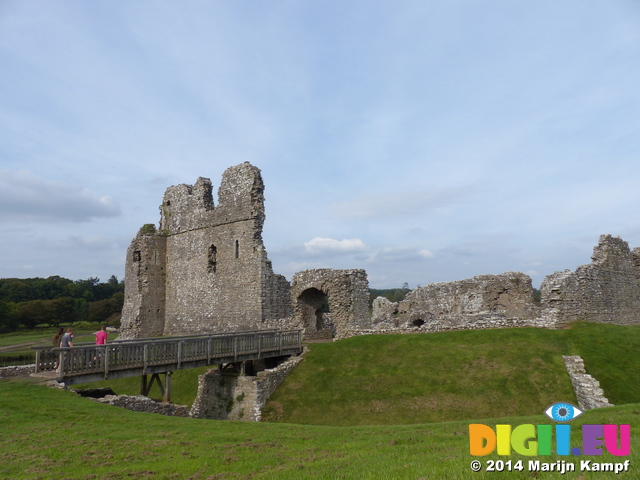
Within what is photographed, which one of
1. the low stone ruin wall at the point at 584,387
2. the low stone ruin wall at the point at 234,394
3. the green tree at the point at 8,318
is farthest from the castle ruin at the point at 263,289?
the green tree at the point at 8,318

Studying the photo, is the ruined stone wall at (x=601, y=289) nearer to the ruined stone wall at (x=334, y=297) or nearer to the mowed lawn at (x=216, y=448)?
the ruined stone wall at (x=334, y=297)

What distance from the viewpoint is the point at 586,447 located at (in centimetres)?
653

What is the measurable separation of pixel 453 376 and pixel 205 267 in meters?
19.2

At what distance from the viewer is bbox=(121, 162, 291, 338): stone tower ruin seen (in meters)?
27.5

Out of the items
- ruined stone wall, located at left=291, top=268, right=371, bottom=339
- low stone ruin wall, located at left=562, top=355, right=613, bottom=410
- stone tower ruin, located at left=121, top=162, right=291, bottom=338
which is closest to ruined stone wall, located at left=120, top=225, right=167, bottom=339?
stone tower ruin, located at left=121, top=162, right=291, bottom=338

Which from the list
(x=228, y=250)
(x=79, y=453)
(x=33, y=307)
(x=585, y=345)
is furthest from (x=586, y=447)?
(x=33, y=307)

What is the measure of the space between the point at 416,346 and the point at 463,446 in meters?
12.5

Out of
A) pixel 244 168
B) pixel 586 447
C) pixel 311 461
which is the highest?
pixel 244 168

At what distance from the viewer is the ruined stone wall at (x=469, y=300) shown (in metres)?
28.5

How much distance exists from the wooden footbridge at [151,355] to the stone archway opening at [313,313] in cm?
637

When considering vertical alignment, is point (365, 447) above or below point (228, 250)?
below

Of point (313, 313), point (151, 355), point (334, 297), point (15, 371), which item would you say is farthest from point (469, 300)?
point (15, 371)

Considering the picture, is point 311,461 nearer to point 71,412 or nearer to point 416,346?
point 71,412

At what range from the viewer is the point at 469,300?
3066 centimetres
